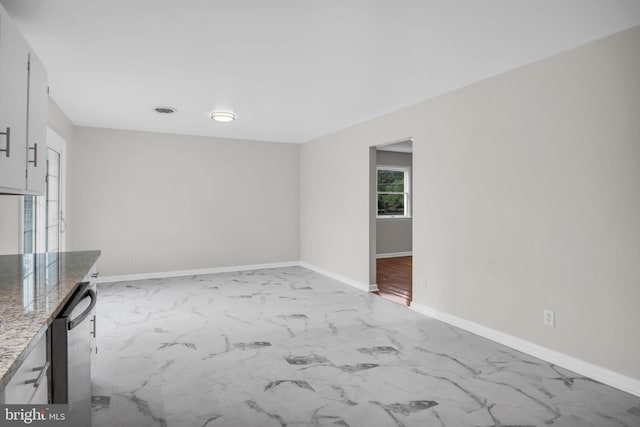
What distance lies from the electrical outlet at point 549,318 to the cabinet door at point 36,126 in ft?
12.2

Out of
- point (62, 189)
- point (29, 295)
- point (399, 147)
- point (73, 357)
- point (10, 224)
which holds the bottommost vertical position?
point (73, 357)

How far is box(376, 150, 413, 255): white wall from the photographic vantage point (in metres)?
8.55

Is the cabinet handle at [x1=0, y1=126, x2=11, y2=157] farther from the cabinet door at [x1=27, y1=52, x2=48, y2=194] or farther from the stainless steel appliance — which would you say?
the stainless steel appliance

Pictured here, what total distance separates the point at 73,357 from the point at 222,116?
12.8ft

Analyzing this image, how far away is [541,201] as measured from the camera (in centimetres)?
311

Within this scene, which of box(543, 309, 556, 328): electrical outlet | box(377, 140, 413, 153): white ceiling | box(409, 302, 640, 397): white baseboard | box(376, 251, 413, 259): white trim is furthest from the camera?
box(376, 251, 413, 259): white trim

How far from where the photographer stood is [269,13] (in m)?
2.37

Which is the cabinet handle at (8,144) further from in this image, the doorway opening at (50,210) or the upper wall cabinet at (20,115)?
the doorway opening at (50,210)

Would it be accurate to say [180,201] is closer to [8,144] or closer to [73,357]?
[8,144]

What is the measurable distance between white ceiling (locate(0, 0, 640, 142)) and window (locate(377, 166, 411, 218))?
173 inches

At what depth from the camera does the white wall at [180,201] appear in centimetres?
589

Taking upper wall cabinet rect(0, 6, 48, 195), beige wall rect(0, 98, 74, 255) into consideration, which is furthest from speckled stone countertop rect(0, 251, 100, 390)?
upper wall cabinet rect(0, 6, 48, 195)

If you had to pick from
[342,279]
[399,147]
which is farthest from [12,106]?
[399,147]

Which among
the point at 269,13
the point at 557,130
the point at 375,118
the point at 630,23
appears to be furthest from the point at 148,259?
the point at 630,23
